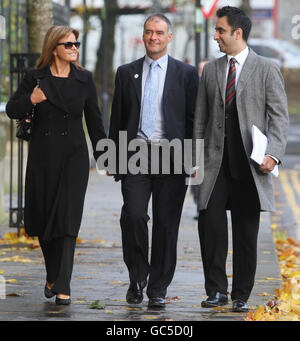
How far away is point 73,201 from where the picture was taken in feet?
25.5

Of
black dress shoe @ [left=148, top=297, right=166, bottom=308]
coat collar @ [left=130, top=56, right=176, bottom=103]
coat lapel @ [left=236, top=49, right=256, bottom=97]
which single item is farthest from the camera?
coat collar @ [left=130, top=56, right=176, bottom=103]

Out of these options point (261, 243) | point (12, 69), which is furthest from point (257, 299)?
point (12, 69)

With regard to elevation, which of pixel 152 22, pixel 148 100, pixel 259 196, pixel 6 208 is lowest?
pixel 6 208

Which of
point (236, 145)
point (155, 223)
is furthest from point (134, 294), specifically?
point (236, 145)

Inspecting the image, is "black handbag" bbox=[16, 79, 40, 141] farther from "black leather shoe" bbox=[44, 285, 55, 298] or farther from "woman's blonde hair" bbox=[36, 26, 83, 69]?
"black leather shoe" bbox=[44, 285, 55, 298]

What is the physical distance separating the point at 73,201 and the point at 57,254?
0.38m

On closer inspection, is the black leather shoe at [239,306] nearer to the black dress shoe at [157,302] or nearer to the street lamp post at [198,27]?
the black dress shoe at [157,302]

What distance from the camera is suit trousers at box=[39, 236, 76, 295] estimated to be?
7.61m

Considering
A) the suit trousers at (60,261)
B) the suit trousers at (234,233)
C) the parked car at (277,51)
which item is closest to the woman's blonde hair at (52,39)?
the suit trousers at (60,261)

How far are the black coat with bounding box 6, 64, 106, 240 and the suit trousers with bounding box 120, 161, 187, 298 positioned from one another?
1.14 ft

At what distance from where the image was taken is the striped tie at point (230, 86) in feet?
24.4

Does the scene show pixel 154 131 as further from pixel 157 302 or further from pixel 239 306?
pixel 239 306

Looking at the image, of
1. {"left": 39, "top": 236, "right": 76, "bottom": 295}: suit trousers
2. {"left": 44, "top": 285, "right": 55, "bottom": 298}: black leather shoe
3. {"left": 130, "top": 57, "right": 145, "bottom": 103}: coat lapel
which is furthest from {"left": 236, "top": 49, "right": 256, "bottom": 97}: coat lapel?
{"left": 44, "top": 285, "right": 55, "bottom": 298}: black leather shoe

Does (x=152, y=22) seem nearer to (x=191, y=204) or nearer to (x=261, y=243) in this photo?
(x=261, y=243)
